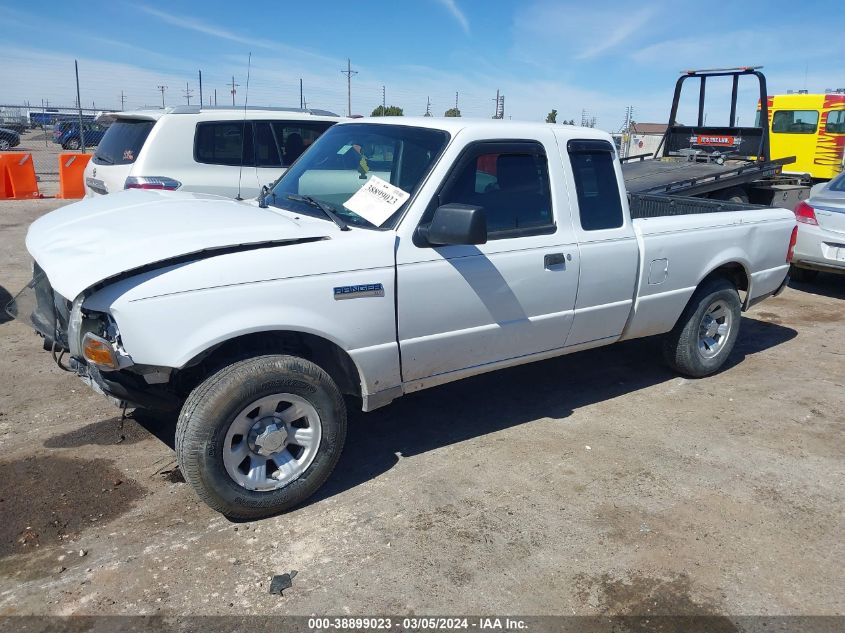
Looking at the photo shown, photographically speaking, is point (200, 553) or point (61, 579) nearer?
point (61, 579)

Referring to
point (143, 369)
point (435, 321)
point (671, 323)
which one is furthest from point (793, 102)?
point (143, 369)

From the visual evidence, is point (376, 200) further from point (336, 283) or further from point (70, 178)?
point (70, 178)

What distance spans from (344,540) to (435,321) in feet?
4.12

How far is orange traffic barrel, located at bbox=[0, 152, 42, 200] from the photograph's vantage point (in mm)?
14781

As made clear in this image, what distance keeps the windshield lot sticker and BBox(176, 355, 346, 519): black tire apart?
90 cm

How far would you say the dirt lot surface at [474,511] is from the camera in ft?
9.92

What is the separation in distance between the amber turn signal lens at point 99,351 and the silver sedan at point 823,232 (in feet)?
26.5

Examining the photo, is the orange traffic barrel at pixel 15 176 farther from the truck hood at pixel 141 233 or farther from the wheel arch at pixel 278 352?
the wheel arch at pixel 278 352

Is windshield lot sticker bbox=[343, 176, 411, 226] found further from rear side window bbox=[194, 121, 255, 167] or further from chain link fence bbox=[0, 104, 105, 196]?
chain link fence bbox=[0, 104, 105, 196]

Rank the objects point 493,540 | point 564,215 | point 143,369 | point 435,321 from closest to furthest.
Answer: point 143,369 < point 493,540 < point 435,321 < point 564,215

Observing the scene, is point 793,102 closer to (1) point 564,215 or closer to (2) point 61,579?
(1) point 564,215

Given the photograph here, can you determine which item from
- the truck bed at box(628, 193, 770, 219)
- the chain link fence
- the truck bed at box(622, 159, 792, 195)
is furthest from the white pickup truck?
the chain link fence

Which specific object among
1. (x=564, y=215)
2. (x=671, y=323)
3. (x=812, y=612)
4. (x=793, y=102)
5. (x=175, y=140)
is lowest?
(x=812, y=612)

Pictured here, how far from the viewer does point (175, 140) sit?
7.46 metres
